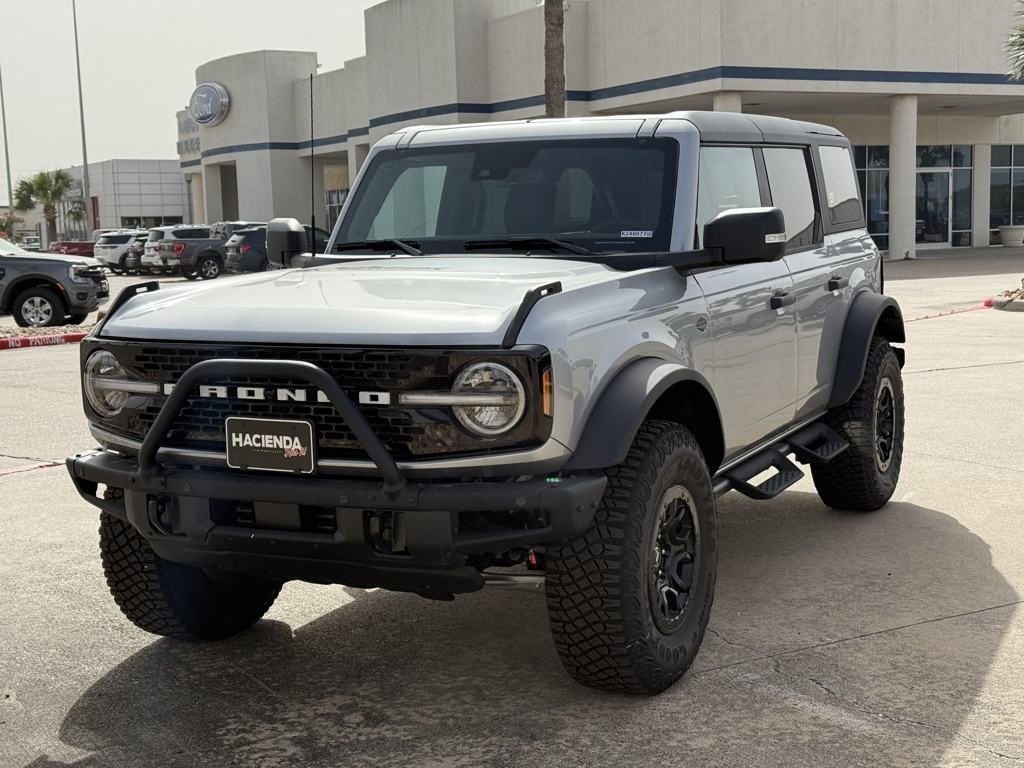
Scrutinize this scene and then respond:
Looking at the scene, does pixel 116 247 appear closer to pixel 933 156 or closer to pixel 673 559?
pixel 933 156

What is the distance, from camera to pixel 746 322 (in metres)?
5.22

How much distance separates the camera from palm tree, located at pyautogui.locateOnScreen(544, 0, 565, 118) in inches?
872

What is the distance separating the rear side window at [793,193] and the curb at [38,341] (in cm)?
1394

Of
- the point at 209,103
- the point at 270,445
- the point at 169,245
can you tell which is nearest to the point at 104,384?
the point at 270,445

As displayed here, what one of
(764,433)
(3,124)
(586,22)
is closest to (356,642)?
(764,433)

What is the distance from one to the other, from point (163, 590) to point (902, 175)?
3411 cm

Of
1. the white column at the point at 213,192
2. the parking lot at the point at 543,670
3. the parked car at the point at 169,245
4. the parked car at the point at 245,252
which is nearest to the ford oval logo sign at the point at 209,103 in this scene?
the white column at the point at 213,192

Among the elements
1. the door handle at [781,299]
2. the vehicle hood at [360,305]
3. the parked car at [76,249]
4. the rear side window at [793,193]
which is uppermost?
the rear side window at [793,193]

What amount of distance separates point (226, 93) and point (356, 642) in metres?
55.7

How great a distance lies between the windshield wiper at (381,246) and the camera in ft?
17.7

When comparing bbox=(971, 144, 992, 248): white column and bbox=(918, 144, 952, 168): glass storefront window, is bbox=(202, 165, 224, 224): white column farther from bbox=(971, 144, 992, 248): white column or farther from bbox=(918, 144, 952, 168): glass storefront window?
bbox=(971, 144, 992, 248): white column

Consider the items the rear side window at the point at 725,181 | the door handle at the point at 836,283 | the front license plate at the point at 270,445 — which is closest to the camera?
the front license plate at the point at 270,445

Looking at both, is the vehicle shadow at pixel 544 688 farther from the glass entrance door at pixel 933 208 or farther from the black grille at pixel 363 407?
the glass entrance door at pixel 933 208

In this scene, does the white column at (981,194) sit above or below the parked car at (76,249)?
above
